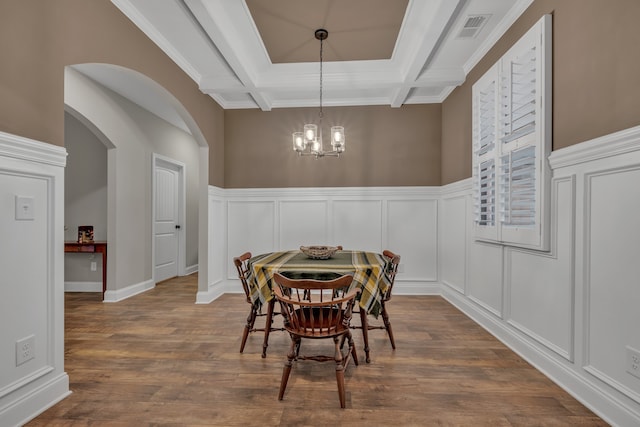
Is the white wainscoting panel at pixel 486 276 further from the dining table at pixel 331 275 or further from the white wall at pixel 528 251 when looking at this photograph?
the dining table at pixel 331 275

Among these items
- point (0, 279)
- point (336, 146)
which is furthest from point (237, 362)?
point (336, 146)

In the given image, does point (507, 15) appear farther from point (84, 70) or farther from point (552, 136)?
point (84, 70)

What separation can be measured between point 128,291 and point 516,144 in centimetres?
517

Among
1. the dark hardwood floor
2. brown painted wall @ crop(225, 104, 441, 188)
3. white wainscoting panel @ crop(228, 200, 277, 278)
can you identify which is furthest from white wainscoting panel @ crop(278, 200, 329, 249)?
the dark hardwood floor

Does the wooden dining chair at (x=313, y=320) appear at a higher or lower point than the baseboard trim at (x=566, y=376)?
higher

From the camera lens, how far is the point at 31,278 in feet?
6.24

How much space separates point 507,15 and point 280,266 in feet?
9.86

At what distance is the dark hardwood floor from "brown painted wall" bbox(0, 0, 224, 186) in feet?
5.75

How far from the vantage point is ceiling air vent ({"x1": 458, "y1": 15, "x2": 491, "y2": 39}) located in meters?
2.92

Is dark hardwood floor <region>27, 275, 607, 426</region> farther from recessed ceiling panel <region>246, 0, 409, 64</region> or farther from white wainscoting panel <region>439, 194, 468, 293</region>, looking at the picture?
recessed ceiling panel <region>246, 0, 409, 64</region>

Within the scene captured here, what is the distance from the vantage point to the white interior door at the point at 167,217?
5664 mm

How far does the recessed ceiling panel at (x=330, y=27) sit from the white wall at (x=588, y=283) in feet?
6.76

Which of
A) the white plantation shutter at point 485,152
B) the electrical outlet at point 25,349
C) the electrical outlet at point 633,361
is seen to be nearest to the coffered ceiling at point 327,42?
the white plantation shutter at point 485,152

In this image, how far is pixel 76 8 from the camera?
7.18ft
